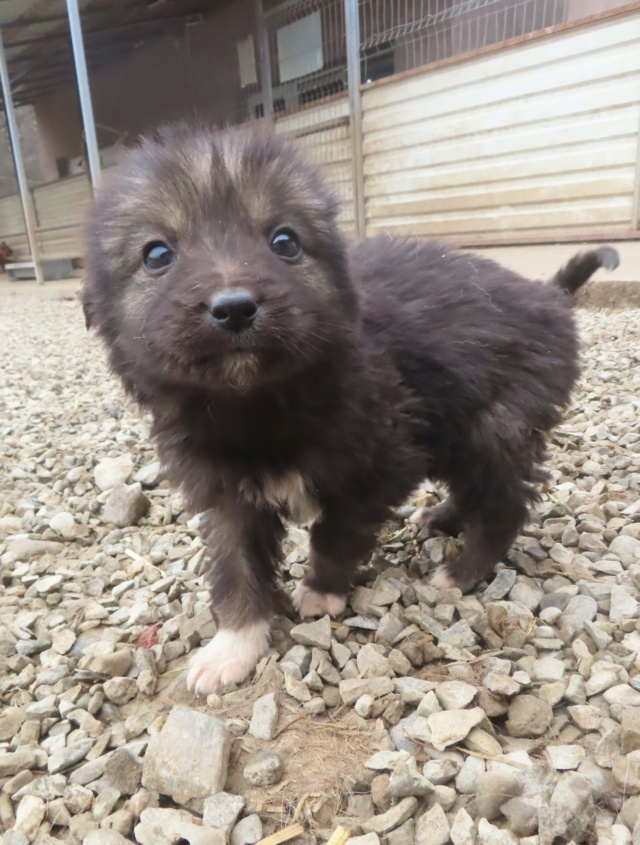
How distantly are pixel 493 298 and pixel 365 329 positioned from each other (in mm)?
612

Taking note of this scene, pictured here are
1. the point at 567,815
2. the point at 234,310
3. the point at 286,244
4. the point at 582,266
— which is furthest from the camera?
the point at 582,266

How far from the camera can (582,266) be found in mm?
2936

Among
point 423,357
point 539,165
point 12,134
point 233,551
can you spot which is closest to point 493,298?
point 423,357

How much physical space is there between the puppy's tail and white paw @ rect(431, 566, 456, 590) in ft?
4.38

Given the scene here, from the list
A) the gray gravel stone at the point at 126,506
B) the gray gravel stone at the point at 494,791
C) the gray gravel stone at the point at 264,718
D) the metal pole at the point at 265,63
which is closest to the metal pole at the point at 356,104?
the metal pole at the point at 265,63

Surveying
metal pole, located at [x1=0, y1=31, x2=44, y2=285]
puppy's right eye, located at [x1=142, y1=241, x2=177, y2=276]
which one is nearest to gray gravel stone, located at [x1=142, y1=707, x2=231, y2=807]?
puppy's right eye, located at [x1=142, y1=241, x2=177, y2=276]

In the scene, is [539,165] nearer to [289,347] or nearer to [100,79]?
[289,347]

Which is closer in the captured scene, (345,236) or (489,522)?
(345,236)

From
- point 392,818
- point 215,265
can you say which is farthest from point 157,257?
point 392,818

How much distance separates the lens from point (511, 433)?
8.19 feet

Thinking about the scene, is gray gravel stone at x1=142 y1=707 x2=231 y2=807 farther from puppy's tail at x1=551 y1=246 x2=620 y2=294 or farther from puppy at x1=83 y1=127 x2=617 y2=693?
puppy's tail at x1=551 y1=246 x2=620 y2=294

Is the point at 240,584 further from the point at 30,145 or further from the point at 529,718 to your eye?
the point at 30,145

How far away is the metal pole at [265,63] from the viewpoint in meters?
9.59

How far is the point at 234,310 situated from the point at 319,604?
1163 mm
